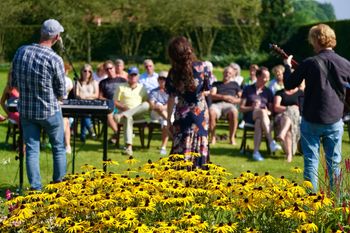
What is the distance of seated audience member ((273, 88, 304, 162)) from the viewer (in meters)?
10.8

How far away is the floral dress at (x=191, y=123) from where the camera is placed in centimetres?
685

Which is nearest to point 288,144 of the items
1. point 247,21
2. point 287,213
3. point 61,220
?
point 287,213

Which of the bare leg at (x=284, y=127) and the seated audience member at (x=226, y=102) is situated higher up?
the seated audience member at (x=226, y=102)

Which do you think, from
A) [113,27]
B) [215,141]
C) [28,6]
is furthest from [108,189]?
[113,27]

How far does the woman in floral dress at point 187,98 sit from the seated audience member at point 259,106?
161 inches

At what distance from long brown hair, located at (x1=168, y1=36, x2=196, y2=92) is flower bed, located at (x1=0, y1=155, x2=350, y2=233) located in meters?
2.23

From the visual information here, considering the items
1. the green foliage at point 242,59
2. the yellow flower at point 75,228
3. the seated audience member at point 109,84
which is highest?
the green foliage at point 242,59

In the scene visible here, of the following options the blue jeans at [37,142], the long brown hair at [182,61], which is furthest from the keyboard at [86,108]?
the long brown hair at [182,61]

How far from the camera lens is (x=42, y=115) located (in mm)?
6895

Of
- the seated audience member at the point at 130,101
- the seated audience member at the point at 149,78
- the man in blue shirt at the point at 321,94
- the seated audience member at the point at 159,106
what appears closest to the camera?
→ the man in blue shirt at the point at 321,94

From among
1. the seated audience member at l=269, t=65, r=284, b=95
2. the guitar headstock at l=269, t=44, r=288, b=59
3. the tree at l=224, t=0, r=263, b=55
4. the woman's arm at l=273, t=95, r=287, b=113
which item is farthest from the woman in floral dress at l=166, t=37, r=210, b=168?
the tree at l=224, t=0, r=263, b=55

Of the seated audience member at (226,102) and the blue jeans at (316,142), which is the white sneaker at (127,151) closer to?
the seated audience member at (226,102)

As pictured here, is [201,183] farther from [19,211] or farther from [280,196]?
[19,211]

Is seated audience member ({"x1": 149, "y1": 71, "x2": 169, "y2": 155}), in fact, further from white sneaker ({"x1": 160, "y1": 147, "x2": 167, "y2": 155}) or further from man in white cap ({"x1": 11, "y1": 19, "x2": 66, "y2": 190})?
man in white cap ({"x1": 11, "y1": 19, "x2": 66, "y2": 190})
